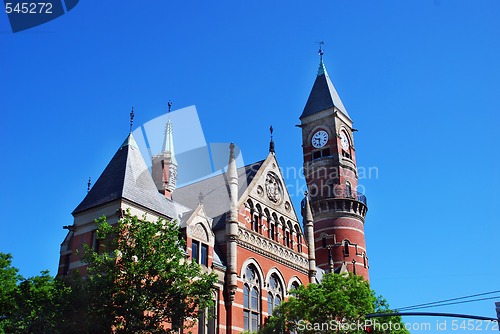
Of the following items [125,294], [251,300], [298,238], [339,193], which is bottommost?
[125,294]

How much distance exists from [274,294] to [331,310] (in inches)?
320

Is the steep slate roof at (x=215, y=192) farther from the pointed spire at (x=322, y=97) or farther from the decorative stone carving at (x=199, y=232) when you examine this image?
the pointed spire at (x=322, y=97)

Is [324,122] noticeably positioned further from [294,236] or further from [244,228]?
[244,228]

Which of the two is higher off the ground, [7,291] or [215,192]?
[215,192]

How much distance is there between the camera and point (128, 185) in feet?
109

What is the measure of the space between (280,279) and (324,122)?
90.9 feet

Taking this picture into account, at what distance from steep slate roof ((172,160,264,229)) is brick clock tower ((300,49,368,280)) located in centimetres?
1617

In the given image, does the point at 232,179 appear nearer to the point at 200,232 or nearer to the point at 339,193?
the point at 200,232

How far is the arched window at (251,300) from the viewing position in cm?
3732

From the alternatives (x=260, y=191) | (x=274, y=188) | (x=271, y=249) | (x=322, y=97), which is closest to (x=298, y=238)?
(x=274, y=188)

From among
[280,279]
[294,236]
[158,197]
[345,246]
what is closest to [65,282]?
[158,197]

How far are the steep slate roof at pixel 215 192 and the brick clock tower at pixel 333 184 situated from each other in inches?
637

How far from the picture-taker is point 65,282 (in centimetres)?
2575

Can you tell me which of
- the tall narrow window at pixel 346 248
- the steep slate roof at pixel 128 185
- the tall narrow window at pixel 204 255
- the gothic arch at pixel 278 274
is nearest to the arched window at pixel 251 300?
the gothic arch at pixel 278 274
